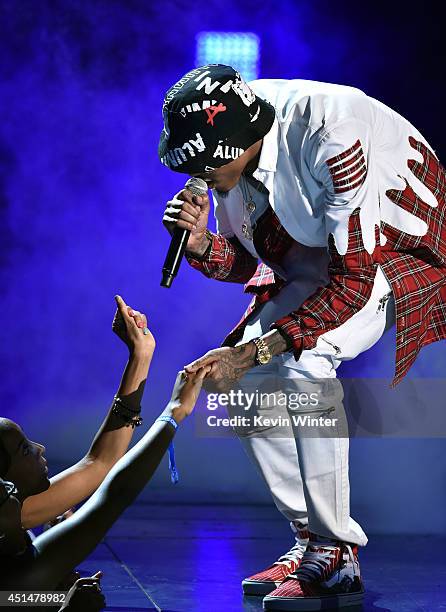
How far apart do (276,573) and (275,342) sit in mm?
671

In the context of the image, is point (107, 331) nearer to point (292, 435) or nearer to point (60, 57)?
point (60, 57)

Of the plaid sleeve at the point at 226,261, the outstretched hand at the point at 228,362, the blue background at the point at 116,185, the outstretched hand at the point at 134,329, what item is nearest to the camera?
the outstretched hand at the point at 134,329

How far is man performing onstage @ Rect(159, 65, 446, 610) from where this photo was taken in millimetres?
2484

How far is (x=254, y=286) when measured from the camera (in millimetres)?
2941

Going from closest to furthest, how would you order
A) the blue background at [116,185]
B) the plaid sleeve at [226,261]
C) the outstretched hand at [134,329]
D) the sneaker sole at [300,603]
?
the outstretched hand at [134,329], the sneaker sole at [300,603], the plaid sleeve at [226,261], the blue background at [116,185]

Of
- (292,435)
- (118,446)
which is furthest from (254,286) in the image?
(118,446)

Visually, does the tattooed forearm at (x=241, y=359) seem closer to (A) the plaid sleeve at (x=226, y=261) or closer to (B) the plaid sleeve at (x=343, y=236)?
(B) the plaid sleeve at (x=343, y=236)

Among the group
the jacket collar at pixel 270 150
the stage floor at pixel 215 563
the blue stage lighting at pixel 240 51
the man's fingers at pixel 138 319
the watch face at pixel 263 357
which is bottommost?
the stage floor at pixel 215 563

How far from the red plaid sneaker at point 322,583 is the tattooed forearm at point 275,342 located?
53 cm

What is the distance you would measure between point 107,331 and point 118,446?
2.85m

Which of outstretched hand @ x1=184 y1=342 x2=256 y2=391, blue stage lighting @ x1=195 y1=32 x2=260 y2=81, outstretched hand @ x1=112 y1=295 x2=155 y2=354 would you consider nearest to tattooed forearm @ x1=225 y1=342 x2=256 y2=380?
outstretched hand @ x1=184 y1=342 x2=256 y2=391

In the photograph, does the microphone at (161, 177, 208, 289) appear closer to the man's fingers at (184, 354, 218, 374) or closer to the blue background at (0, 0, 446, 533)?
the man's fingers at (184, 354, 218, 374)

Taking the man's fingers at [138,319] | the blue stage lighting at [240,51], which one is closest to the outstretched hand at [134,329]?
the man's fingers at [138,319]

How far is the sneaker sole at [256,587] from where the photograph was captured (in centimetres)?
276
